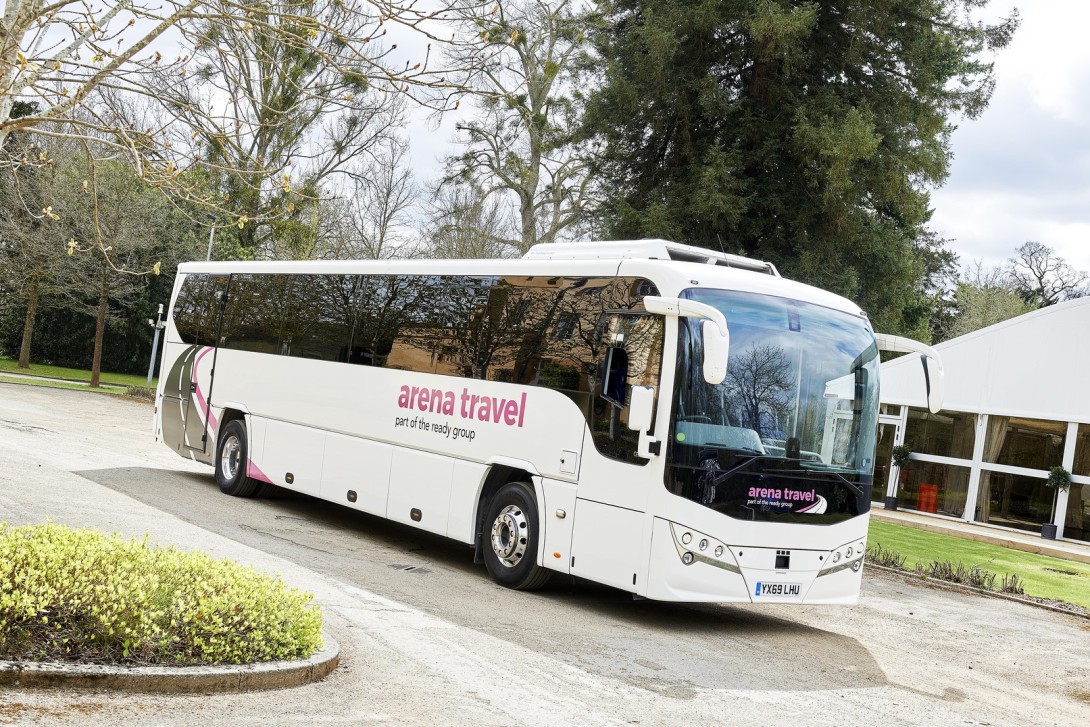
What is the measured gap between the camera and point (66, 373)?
2021 inches

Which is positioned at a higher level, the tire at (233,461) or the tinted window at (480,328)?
the tinted window at (480,328)

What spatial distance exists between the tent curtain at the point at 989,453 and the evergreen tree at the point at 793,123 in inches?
158

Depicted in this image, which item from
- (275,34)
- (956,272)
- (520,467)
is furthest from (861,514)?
(956,272)

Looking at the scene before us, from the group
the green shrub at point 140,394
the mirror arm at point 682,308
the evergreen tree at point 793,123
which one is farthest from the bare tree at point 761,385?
the green shrub at point 140,394

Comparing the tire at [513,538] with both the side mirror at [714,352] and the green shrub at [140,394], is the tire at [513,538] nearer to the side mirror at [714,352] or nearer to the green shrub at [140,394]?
the side mirror at [714,352]

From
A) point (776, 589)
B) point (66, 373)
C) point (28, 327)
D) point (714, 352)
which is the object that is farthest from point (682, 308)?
point (66, 373)

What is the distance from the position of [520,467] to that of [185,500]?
5777 millimetres

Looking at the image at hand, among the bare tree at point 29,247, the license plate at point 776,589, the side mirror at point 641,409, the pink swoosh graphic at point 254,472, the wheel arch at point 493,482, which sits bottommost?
the pink swoosh graphic at point 254,472

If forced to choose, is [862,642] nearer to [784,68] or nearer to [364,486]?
[364,486]

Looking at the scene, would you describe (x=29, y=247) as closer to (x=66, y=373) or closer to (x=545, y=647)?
(x=66, y=373)

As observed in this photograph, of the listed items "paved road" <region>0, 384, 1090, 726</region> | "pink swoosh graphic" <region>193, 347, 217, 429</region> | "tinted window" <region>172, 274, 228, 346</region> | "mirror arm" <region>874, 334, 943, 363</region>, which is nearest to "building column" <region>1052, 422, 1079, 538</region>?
"paved road" <region>0, 384, 1090, 726</region>

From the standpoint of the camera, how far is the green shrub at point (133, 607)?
5.78 metres

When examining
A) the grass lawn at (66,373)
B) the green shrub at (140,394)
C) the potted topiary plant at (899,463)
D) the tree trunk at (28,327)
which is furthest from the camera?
the grass lawn at (66,373)

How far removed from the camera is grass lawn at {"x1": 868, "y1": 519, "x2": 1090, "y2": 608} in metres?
16.2
